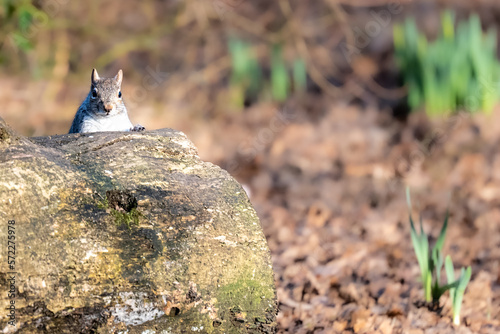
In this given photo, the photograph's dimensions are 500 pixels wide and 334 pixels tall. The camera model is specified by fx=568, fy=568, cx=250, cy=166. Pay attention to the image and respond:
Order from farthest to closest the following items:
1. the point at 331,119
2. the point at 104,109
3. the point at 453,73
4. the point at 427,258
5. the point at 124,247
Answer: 1. the point at 331,119
2. the point at 453,73
3. the point at 104,109
4. the point at 427,258
5. the point at 124,247

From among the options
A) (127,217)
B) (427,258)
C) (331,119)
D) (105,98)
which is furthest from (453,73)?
(127,217)

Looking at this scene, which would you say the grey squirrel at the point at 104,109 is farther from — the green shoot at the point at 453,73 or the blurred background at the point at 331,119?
the green shoot at the point at 453,73

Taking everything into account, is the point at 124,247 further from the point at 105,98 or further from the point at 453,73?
the point at 453,73

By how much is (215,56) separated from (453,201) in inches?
146

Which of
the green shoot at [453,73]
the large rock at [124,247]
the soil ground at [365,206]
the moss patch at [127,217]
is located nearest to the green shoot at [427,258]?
the soil ground at [365,206]

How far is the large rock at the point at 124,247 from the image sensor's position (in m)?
1.62

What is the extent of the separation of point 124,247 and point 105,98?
1028 mm

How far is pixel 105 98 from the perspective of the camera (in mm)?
2551

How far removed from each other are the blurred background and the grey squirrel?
0.88 meters

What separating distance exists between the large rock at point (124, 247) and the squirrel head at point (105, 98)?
0.58 m

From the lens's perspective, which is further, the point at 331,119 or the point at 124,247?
the point at 331,119

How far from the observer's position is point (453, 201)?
12.1ft

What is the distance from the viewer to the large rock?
1615mm

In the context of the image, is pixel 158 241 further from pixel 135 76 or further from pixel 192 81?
pixel 135 76
